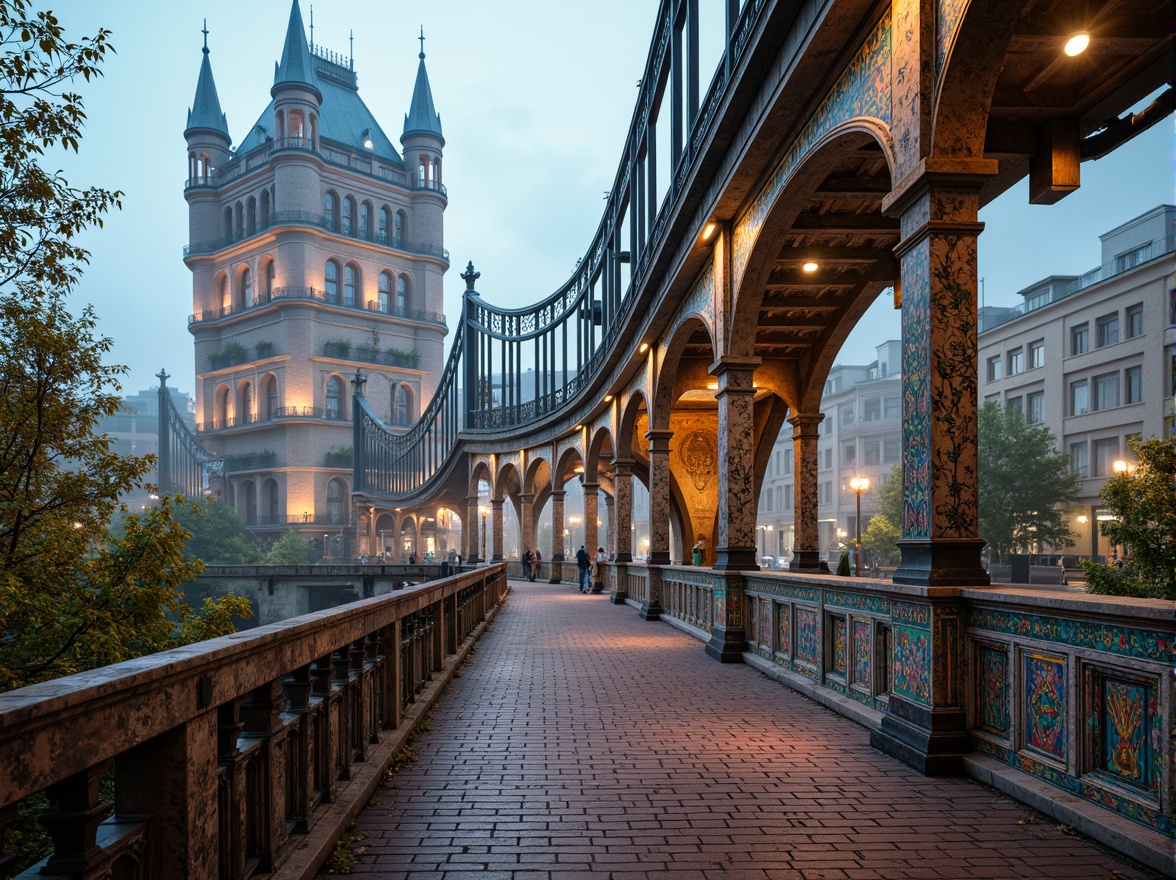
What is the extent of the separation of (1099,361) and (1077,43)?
33.5 metres

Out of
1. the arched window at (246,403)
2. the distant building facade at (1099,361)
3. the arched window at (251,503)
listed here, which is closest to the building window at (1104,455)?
the distant building facade at (1099,361)

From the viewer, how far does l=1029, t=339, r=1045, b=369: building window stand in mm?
40031

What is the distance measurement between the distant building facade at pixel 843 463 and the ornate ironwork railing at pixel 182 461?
1566 inches

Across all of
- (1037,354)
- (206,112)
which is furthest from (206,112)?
(1037,354)

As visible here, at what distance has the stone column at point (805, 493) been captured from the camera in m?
15.9

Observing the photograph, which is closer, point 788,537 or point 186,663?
point 186,663

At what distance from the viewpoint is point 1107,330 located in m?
35.7

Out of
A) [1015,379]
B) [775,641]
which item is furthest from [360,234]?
[775,641]

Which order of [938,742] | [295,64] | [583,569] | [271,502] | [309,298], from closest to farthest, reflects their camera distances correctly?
[938,742] → [583,569] → [309,298] → [271,502] → [295,64]

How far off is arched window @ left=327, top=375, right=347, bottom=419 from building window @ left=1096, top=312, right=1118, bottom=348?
4915cm

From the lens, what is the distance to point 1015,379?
137ft

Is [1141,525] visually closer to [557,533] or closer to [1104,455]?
[557,533]

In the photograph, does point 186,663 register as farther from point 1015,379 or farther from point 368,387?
point 368,387

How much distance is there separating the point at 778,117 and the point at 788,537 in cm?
5644
